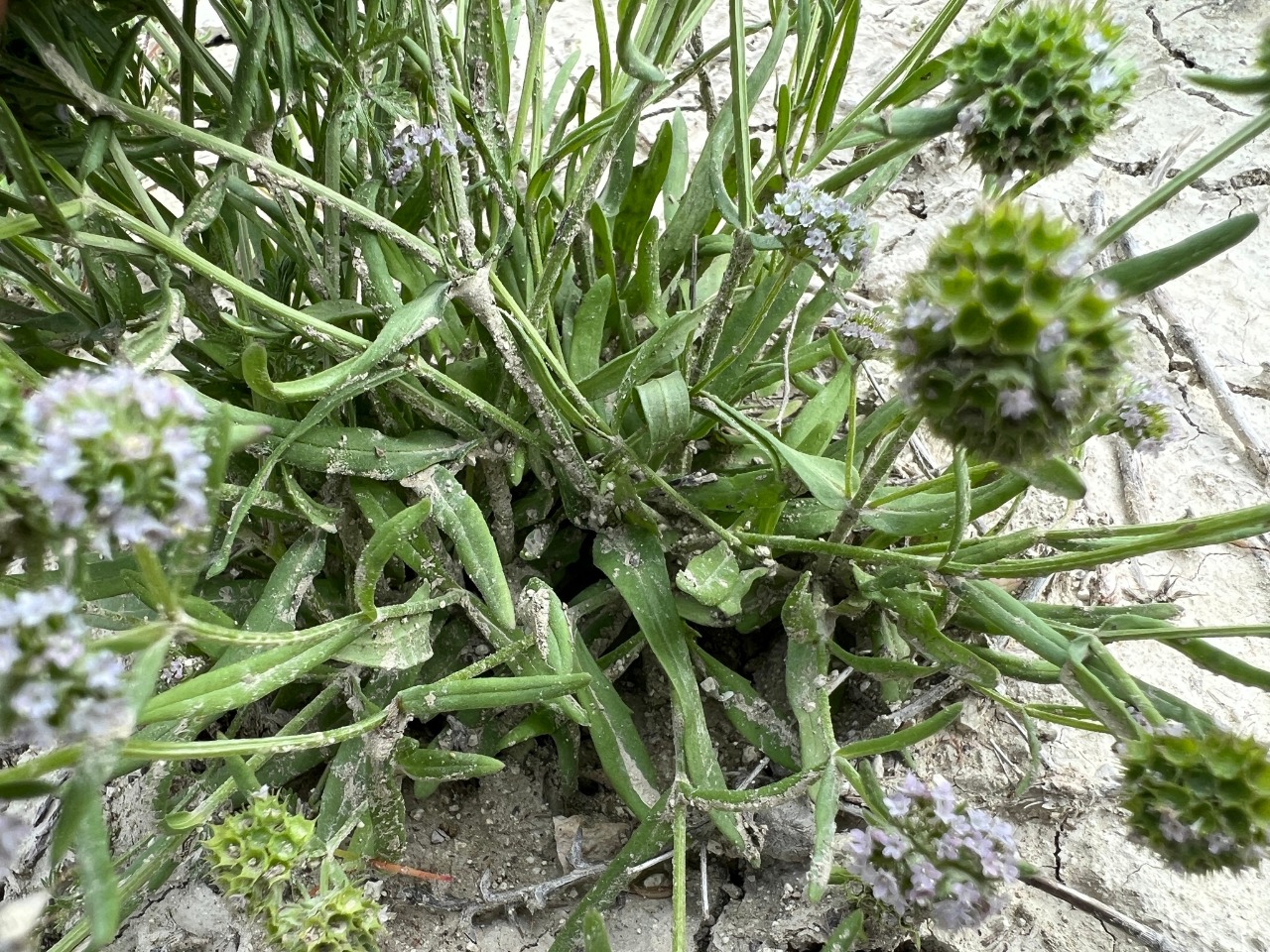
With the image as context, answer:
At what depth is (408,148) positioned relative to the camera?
1340mm

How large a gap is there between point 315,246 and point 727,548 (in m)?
0.90

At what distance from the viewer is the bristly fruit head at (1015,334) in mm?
695

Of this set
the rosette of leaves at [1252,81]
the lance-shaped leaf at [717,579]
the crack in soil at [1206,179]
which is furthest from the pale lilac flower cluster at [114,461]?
the crack in soil at [1206,179]

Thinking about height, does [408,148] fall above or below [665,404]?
above

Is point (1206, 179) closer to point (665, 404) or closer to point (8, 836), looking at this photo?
point (665, 404)

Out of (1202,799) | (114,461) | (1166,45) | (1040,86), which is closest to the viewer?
(114,461)

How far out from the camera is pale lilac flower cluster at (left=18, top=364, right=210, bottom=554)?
0.60m

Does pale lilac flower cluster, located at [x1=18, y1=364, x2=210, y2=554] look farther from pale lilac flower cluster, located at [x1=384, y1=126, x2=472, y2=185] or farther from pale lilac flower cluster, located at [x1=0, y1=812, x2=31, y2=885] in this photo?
pale lilac flower cluster, located at [x1=384, y1=126, x2=472, y2=185]

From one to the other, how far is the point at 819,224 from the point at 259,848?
1.05 meters

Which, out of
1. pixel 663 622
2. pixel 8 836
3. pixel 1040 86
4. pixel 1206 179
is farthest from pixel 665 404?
pixel 1206 179

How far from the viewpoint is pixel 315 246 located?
1.49 m

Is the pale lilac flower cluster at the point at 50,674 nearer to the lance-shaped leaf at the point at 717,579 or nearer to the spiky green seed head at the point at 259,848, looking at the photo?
the spiky green seed head at the point at 259,848

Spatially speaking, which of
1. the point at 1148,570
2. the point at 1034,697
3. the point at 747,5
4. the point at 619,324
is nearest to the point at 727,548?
the point at 619,324

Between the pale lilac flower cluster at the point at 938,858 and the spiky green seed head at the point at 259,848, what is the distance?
691mm
